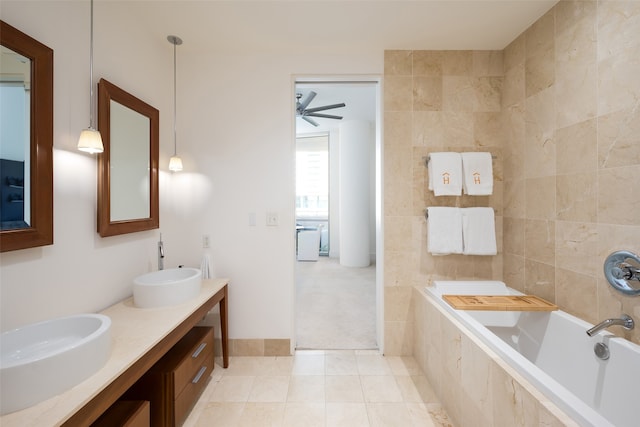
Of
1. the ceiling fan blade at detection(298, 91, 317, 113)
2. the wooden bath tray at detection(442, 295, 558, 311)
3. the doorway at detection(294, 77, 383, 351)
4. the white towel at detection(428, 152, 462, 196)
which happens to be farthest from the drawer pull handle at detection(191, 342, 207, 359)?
the ceiling fan blade at detection(298, 91, 317, 113)

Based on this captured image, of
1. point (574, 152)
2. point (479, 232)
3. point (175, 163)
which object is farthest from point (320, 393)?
point (574, 152)

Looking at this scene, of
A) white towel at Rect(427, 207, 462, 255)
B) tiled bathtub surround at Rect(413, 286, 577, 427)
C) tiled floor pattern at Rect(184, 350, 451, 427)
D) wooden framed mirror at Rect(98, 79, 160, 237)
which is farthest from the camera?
white towel at Rect(427, 207, 462, 255)

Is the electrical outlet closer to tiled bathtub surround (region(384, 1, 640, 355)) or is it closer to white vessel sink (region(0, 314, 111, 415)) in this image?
tiled bathtub surround (region(384, 1, 640, 355))

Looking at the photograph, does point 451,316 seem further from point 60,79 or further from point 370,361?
point 60,79

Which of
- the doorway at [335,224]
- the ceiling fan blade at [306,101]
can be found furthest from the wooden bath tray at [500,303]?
the ceiling fan blade at [306,101]

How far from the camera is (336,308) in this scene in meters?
3.11

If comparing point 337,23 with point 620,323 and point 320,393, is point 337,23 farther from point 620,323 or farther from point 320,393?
point 320,393

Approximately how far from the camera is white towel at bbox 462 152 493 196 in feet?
6.59

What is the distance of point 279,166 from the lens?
2.13 metres

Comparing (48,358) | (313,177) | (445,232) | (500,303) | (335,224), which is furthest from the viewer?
(313,177)

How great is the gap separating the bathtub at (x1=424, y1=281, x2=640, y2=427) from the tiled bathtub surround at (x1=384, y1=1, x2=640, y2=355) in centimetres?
13

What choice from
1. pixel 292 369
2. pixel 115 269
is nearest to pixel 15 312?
pixel 115 269

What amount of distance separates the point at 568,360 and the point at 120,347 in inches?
87.6

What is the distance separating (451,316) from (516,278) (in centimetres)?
81
